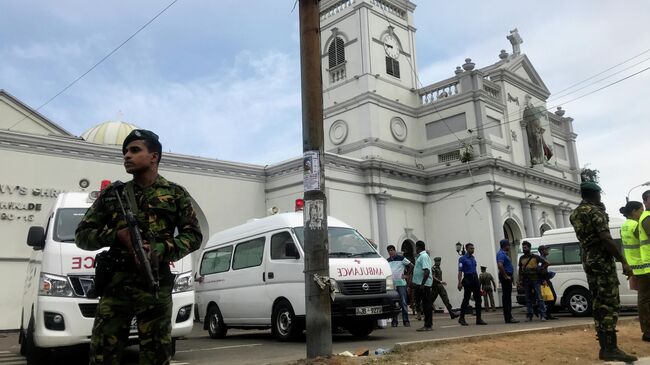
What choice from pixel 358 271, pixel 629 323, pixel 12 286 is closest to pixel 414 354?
pixel 358 271

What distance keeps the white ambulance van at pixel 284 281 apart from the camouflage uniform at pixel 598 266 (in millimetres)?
3617

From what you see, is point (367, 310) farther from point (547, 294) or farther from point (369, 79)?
point (369, 79)

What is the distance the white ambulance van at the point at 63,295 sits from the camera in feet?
19.8

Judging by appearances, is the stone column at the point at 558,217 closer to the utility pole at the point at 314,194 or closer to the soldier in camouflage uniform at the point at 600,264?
the soldier in camouflage uniform at the point at 600,264

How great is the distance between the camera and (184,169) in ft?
65.1

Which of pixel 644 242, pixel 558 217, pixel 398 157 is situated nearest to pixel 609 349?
pixel 644 242

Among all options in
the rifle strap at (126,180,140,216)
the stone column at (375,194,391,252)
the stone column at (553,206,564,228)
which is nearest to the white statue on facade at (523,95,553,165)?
the stone column at (553,206,564,228)

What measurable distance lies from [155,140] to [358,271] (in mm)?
6160

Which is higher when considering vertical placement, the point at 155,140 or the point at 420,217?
the point at 420,217

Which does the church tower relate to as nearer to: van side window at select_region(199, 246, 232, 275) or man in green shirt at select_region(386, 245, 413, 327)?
man in green shirt at select_region(386, 245, 413, 327)

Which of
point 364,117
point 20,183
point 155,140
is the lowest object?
point 155,140

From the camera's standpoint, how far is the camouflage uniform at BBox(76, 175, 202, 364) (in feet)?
10.2

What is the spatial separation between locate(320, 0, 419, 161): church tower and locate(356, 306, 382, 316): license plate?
16697mm

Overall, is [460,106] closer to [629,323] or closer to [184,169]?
[184,169]
